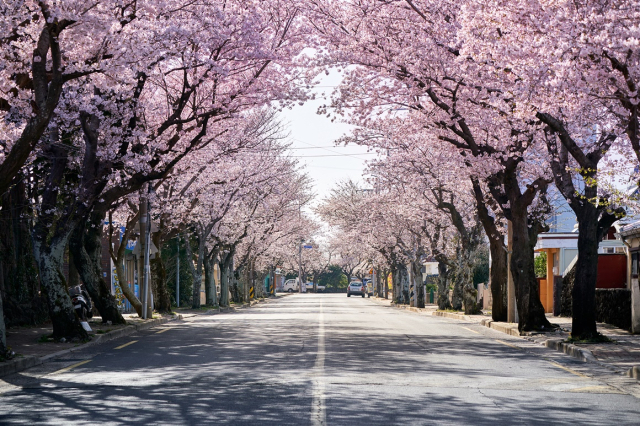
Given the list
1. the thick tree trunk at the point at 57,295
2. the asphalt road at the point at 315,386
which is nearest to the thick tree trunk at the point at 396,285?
the asphalt road at the point at 315,386

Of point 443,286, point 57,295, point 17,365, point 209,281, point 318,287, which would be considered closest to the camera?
point 17,365

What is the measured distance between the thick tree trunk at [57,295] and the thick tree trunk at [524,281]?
11.7 m

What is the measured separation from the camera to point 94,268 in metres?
25.8

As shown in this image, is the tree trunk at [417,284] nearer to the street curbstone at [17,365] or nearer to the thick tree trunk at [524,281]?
the thick tree trunk at [524,281]

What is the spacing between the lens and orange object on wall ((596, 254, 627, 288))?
34156 mm

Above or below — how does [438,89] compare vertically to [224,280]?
above

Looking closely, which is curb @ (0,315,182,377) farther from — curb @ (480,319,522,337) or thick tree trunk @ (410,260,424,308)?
thick tree trunk @ (410,260,424,308)

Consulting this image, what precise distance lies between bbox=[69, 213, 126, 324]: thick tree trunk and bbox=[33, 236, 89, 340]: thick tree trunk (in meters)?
4.81

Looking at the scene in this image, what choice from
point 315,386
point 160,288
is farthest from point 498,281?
point 315,386

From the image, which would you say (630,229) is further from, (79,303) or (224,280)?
(224,280)

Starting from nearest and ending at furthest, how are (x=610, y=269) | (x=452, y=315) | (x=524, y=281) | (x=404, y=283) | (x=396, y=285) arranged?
(x=524, y=281)
(x=610, y=269)
(x=452, y=315)
(x=404, y=283)
(x=396, y=285)

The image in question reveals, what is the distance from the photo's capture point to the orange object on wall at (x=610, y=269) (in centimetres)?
3416

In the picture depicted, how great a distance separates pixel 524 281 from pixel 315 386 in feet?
46.9

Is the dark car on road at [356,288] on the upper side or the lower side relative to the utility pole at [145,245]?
lower
